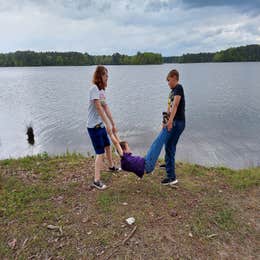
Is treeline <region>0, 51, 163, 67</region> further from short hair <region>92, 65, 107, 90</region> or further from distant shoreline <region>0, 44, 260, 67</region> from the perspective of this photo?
short hair <region>92, 65, 107, 90</region>

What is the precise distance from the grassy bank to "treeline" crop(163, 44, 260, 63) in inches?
4290

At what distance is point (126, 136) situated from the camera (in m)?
12.7

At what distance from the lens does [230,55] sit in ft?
329

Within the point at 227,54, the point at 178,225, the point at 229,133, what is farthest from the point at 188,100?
the point at 227,54

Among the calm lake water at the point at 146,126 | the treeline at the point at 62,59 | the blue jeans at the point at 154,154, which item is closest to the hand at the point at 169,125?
the blue jeans at the point at 154,154

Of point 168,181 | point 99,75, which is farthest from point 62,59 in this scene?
point 168,181

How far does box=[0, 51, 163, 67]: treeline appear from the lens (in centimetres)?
10525

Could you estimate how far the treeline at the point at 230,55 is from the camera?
316ft

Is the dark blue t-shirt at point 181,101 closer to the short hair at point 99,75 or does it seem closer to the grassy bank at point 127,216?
the short hair at point 99,75

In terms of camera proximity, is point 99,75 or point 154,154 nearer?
point 99,75

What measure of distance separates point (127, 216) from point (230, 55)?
11205 centimetres

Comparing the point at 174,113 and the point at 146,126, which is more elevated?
the point at 174,113

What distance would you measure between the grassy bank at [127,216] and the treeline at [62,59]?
113 metres

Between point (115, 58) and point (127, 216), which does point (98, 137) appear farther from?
point (115, 58)
